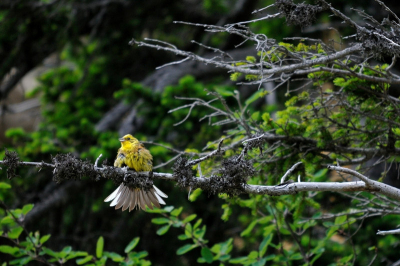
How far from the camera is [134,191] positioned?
4.16m

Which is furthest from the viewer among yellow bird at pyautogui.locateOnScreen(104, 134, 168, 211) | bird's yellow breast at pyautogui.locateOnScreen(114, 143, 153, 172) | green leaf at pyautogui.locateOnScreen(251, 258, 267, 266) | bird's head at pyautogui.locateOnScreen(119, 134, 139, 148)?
green leaf at pyautogui.locateOnScreen(251, 258, 267, 266)

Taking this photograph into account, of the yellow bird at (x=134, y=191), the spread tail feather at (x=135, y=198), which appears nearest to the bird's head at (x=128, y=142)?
the yellow bird at (x=134, y=191)

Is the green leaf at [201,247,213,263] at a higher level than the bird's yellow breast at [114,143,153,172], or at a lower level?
lower

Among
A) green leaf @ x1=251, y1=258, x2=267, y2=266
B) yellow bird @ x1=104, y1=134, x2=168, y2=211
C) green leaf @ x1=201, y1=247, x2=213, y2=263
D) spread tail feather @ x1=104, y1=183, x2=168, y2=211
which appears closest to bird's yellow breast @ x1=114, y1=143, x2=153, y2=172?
yellow bird @ x1=104, y1=134, x2=168, y2=211

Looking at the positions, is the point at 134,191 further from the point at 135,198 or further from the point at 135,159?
the point at 135,159

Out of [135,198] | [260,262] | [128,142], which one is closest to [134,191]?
[135,198]

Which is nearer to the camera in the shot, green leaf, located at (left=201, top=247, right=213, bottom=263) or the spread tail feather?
the spread tail feather

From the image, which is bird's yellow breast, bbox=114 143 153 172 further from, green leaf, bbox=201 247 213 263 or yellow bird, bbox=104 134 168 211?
green leaf, bbox=201 247 213 263

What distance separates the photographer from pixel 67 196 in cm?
648

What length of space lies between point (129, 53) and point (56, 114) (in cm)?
214

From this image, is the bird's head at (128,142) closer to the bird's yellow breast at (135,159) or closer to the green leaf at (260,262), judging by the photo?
the bird's yellow breast at (135,159)

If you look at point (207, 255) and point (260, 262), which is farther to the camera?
point (207, 255)

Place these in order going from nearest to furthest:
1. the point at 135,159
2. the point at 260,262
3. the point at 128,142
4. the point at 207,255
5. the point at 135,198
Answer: the point at 135,198, the point at 135,159, the point at 128,142, the point at 260,262, the point at 207,255

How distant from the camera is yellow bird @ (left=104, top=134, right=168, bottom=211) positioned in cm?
410
